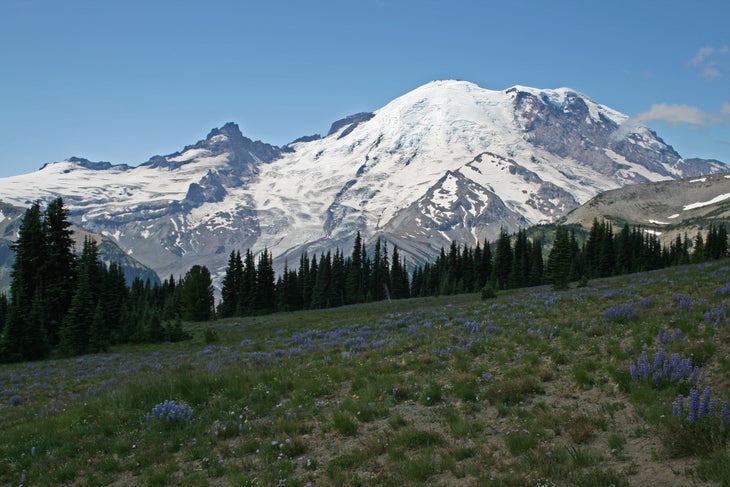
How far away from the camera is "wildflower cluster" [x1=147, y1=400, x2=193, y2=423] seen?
12.5 meters

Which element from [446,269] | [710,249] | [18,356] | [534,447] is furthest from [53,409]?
[710,249]

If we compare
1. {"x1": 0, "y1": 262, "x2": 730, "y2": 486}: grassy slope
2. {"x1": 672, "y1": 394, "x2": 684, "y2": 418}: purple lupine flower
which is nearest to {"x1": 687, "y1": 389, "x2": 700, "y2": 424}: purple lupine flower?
{"x1": 672, "y1": 394, "x2": 684, "y2": 418}: purple lupine flower

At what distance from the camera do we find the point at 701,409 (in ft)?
27.3

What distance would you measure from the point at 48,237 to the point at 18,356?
55.2 ft

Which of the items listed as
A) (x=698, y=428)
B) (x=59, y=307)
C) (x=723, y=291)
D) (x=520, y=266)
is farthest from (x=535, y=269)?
(x=698, y=428)

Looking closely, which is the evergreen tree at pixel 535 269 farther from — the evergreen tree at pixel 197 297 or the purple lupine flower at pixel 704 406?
the purple lupine flower at pixel 704 406

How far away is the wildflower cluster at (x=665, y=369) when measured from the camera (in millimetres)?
10062

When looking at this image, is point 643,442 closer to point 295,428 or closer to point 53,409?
point 295,428

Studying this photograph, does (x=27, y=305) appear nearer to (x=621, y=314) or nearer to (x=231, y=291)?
(x=621, y=314)

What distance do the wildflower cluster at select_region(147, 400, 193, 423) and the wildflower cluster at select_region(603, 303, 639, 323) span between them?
12.0m

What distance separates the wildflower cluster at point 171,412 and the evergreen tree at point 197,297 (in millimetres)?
76724

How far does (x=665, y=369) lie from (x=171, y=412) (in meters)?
10.6

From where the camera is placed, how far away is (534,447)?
29.1 feet

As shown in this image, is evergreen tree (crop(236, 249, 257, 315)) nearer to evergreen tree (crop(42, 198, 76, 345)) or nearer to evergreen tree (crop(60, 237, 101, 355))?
evergreen tree (crop(42, 198, 76, 345))
